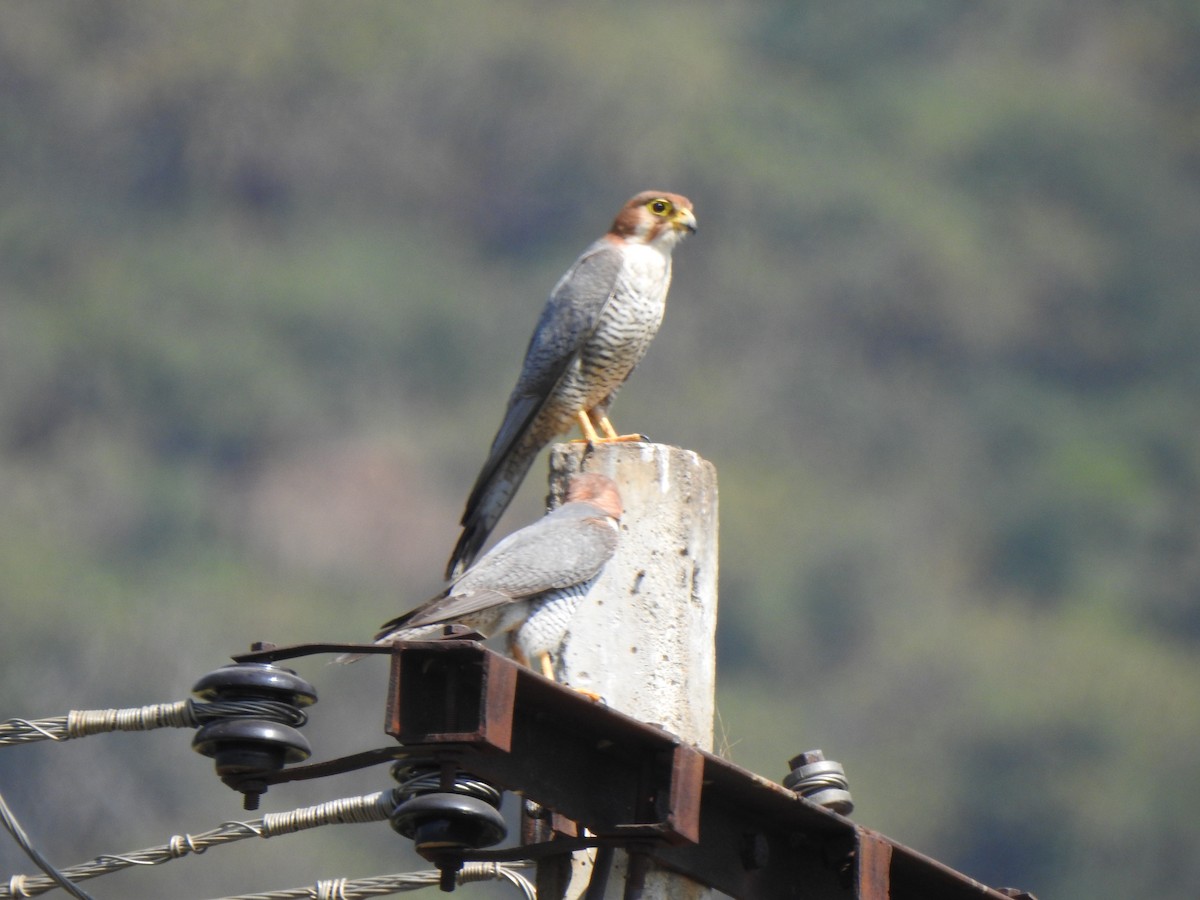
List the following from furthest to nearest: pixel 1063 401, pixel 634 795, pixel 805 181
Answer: pixel 805 181 < pixel 1063 401 < pixel 634 795

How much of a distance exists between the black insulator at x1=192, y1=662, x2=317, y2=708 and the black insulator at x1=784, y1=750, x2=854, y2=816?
1.45m

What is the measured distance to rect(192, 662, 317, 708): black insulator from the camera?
5832mm

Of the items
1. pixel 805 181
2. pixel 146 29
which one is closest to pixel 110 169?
pixel 146 29

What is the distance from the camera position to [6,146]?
71750 millimetres

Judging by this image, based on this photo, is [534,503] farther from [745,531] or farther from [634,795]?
[634,795]

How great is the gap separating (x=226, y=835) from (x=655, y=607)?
140cm

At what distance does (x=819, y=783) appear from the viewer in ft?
22.0

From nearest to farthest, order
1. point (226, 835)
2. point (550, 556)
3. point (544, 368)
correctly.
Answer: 1. point (550, 556)
2. point (226, 835)
3. point (544, 368)

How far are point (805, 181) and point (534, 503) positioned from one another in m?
36.8

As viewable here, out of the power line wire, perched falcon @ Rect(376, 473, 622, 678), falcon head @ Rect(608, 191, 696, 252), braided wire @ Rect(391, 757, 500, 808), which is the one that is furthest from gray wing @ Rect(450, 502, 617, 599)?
falcon head @ Rect(608, 191, 696, 252)

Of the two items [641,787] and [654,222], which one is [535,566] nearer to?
[641,787]

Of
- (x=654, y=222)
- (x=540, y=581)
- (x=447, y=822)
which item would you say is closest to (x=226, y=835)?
(x=540, y=581)

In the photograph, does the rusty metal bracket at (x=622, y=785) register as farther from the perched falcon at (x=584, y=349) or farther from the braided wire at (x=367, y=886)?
the perched falcon at (x=584, y=349)

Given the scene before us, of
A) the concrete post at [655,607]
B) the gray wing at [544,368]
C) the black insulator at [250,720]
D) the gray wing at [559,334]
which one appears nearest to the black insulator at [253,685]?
the black insulator at [250,720]
